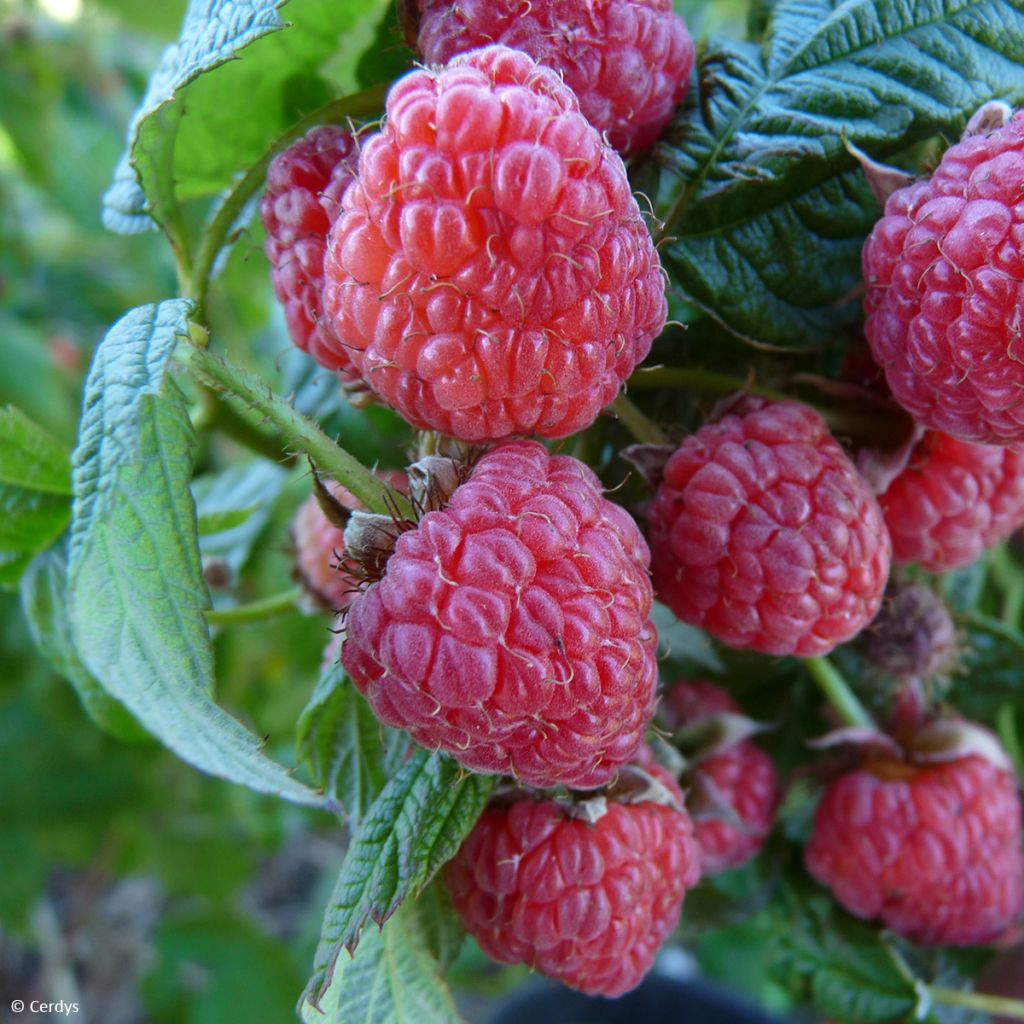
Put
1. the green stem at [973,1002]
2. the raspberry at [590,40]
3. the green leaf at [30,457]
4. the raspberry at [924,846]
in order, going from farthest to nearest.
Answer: the green stem at [973,1002] → the raspberry at [924,846] → the green leaf at [30,457] → the raspberry at [590,40]

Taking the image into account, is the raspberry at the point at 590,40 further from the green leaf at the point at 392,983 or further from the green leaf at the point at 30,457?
the green leaf at the point at 392,983

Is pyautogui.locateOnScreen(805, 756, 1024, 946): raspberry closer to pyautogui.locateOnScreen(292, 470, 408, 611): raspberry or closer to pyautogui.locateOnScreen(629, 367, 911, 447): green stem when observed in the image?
pyautogui.locateOnScreen(629, 367, 911, 447): green stem

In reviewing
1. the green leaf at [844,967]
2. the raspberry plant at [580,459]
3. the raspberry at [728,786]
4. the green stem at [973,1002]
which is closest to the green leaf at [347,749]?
the raspberry plant at [580,459]

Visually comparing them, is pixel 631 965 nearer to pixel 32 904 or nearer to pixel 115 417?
pixel 115 417

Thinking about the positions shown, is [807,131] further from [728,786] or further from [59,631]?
[59,631]

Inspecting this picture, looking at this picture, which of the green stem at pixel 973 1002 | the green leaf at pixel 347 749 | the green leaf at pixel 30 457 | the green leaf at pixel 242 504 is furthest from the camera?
the green leaf at pixel 242 504

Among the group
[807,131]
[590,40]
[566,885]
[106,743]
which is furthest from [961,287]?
[106,743]

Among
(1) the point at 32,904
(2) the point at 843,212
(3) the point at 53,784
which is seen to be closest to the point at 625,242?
(2) the point at 843,212
